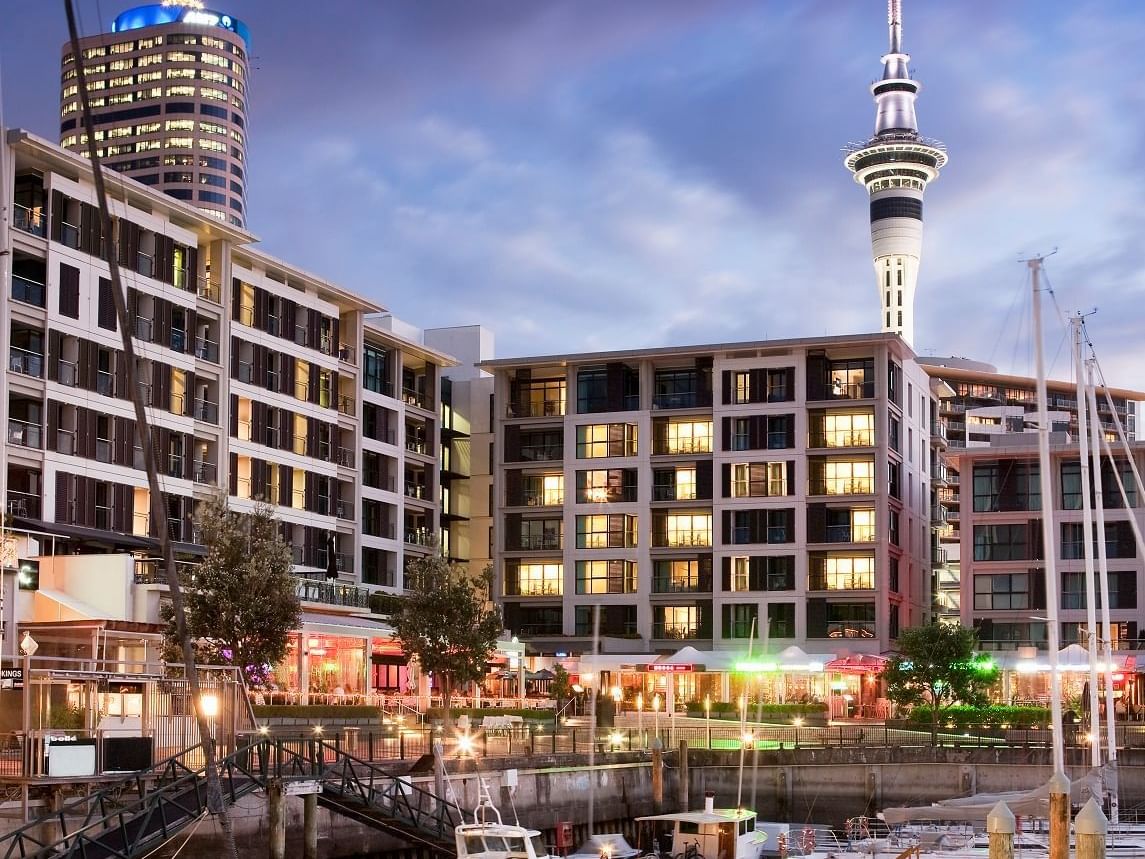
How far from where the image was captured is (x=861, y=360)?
109938 millimetres

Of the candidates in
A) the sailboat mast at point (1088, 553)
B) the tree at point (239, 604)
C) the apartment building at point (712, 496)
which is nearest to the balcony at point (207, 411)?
the tree at point (239, 604)

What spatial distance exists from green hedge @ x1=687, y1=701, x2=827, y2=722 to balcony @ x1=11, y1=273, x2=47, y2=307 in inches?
1636

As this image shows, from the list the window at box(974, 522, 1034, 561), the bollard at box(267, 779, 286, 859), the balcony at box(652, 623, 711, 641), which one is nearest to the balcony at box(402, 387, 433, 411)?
the balcony at box(652, 623, 711, 641)

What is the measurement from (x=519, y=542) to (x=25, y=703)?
3341 inches

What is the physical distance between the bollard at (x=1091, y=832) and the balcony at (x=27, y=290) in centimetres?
5516

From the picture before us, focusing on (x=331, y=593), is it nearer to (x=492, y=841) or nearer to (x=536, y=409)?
(x=536, y=409)

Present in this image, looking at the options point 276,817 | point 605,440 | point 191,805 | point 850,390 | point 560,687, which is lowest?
point 276,817

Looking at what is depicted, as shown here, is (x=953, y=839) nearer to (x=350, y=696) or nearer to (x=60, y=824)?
(x=60, y=824)

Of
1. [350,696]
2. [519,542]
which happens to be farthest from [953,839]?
[519,542]

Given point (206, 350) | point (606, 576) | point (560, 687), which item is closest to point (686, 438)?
point (606, 576)

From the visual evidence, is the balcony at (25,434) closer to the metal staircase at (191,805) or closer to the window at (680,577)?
the metal staircase at (191,805)

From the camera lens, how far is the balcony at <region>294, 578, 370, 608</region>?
3216 inches

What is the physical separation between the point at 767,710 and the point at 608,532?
77.4 feet

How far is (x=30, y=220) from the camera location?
245 feet
